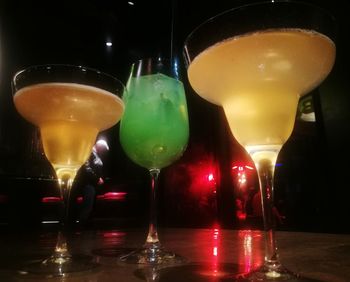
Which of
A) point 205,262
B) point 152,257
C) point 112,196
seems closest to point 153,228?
point 152,257

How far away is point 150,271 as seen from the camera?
0.79 m

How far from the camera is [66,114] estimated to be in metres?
1.02

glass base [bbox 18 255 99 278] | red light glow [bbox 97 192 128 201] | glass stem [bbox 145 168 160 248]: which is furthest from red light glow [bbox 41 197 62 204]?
glass base [bbox 18 255 99 278]

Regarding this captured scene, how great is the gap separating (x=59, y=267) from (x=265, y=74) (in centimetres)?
72

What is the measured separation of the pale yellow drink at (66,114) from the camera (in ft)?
3.26

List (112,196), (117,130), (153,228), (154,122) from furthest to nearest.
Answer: (112,196) < (117,130) < (154,122) < (153,228)

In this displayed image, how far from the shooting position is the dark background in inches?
201

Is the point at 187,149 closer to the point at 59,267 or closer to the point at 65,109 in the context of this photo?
the point at 65,109

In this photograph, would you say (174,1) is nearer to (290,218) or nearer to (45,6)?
(45,6)

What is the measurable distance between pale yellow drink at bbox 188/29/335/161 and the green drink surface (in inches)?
16.7

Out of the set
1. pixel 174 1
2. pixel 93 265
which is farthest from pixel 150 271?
pixel 174 1

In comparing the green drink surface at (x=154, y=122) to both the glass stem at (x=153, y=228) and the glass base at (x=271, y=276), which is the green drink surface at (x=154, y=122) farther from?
the glass base at (x=271, y=276)

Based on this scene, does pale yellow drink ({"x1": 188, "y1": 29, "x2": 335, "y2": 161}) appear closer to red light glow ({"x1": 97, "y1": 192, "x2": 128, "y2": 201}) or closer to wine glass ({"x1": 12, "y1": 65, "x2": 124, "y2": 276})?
wine glass ({"x1": 12, "y1": 65, "x2": 124, "y2": 276})

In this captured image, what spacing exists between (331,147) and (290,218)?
3.16 meters
